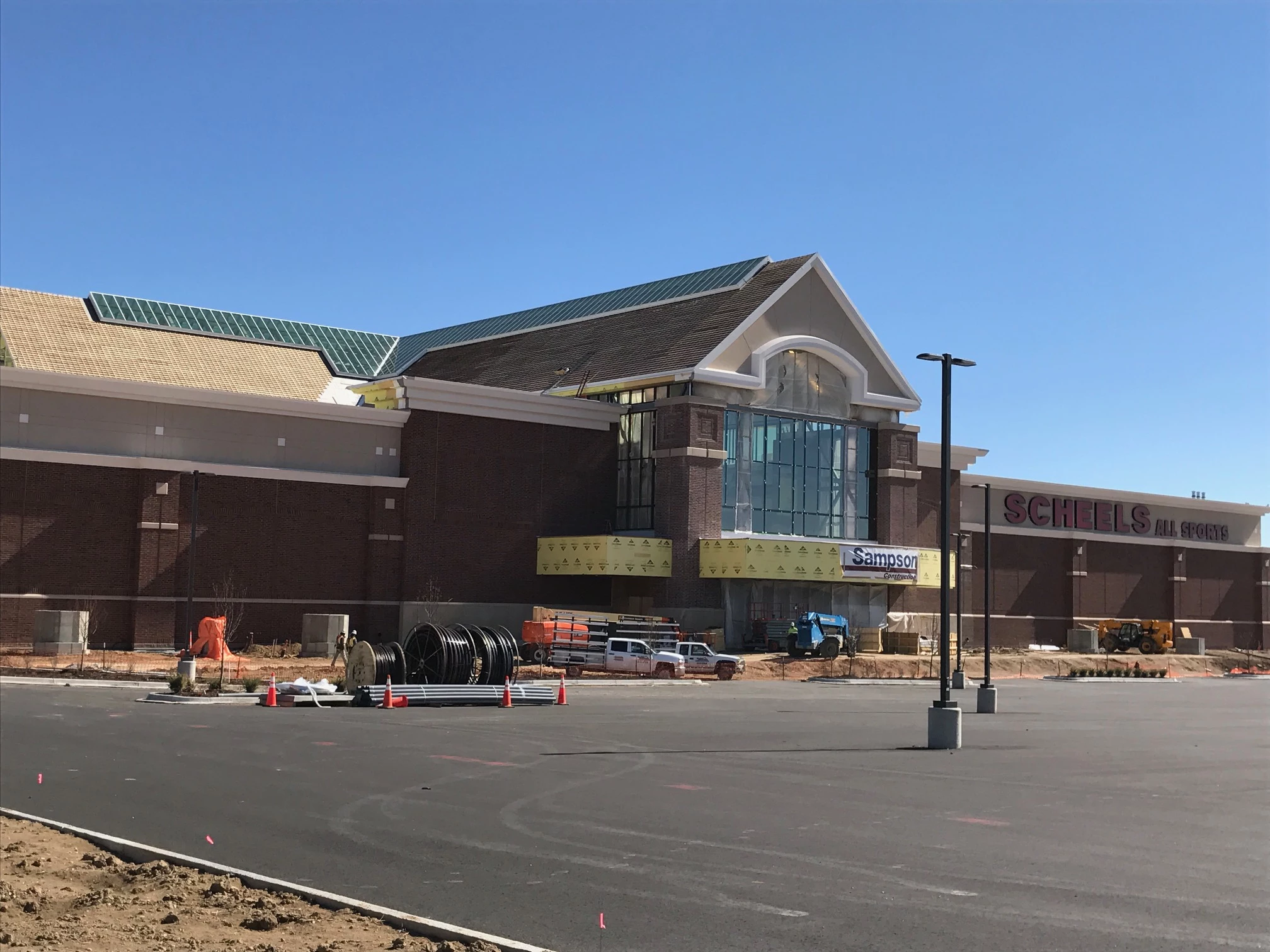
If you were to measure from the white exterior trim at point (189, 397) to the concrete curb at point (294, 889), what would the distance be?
42.4 metres

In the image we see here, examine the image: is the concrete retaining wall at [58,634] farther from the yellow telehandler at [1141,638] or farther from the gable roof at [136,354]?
the yellow telehandler at [1141,638]

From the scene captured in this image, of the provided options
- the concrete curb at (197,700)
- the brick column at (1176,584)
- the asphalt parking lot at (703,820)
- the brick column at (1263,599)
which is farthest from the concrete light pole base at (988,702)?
the brick column at (1263,599)

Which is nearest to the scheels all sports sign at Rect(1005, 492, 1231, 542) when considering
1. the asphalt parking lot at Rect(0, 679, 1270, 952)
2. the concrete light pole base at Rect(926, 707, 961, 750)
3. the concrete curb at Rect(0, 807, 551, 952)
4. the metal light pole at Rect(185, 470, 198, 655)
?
the metal light pole at Rect(185, 470, 198, 655)

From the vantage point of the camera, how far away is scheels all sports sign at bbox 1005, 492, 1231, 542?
83188 mm

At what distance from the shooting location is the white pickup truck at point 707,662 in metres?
55.2

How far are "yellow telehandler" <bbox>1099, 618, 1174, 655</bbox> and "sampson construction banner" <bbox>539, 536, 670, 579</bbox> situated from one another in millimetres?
32758

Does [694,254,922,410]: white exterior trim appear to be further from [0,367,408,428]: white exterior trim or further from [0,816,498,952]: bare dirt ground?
[0,816,498,952]: bare dirt ground

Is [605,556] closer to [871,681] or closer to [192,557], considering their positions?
[871,681]

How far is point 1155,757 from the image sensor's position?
24531mm

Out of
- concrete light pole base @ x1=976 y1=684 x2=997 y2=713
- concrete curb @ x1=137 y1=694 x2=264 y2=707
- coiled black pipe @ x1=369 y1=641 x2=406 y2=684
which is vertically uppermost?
coiled black pipe @ x1=369 y1=641 x2=406 y2=684

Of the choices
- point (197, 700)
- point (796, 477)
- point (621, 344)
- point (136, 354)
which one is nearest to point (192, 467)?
point (136, 354)

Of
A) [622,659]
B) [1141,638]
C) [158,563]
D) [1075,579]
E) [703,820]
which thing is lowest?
[703,820]

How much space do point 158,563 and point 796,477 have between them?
3175 centimetres

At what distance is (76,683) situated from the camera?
41.5 m
